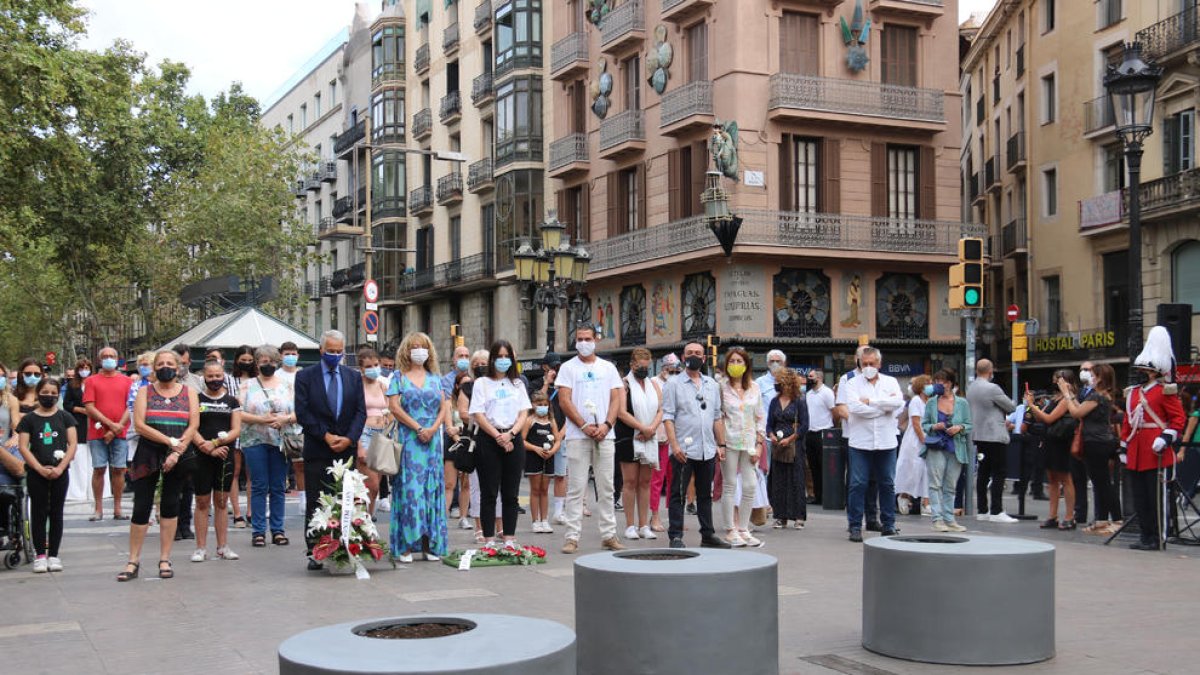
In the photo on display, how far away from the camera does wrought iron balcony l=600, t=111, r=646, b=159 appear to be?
3704 centimetres

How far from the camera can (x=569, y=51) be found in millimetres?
40906

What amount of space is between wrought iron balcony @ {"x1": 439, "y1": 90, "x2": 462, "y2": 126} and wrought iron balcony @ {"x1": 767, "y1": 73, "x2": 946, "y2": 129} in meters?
19.2

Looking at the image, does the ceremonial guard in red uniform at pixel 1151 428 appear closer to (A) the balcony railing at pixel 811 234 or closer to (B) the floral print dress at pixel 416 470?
(B) the floral print dress at pixel 416 470

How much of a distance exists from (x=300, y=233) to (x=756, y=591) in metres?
42.7

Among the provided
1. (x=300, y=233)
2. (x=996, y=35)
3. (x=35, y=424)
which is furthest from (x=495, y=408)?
(x=996, y=35)

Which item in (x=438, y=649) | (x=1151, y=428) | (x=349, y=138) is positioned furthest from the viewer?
(x=349, y=138)

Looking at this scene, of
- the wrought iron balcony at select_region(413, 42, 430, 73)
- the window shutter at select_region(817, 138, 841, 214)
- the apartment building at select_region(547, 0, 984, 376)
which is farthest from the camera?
the wrought iron balcony at select_region(413, 42, 430, 73)

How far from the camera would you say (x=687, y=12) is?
34.6 metres

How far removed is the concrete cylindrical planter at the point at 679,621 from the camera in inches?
234

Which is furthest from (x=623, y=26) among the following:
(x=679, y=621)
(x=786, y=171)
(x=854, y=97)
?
(x=679, y=621)

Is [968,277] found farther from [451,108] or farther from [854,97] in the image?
[451,108]

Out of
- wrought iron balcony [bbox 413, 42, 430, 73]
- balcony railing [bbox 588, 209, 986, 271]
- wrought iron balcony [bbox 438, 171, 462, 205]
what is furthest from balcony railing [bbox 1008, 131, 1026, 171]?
wrought iron balcony [bbox 413, 42, 430, 73]

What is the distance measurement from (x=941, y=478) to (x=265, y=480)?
7730 mm

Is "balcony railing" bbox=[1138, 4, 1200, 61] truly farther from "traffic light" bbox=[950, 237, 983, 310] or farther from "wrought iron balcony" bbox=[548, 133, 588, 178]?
"traffic light" bbox=[950, 237, 983, 310]
